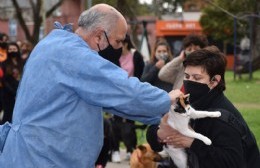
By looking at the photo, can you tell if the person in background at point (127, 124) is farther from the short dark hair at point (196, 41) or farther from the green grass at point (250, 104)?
the green grass at point (250, 104)

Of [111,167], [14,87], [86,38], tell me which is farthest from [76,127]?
[14,87]

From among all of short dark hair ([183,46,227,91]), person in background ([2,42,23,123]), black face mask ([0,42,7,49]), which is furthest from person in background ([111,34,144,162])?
short dark hair ([183,46,227,91])

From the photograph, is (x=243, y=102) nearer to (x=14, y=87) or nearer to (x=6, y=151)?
(x=14, y=87)

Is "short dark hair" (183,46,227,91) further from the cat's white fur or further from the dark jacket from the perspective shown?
the cat's white fur

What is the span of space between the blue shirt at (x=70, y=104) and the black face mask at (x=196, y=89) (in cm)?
35

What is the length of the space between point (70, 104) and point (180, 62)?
446 cm

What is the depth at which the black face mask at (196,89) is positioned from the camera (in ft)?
13.4

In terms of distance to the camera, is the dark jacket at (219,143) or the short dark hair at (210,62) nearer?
the dark jacket at (219,143)

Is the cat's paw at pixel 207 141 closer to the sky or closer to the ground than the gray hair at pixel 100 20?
closer to the ground

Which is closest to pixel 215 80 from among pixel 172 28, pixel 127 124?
pixel 127 124

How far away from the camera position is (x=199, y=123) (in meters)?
4.03

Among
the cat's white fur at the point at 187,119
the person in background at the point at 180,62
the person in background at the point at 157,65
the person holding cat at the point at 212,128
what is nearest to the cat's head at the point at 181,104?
the cat's white fur at the point at 187,119

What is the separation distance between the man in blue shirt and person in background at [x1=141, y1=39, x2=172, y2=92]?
16.4 feet

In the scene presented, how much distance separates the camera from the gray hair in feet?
12.8
